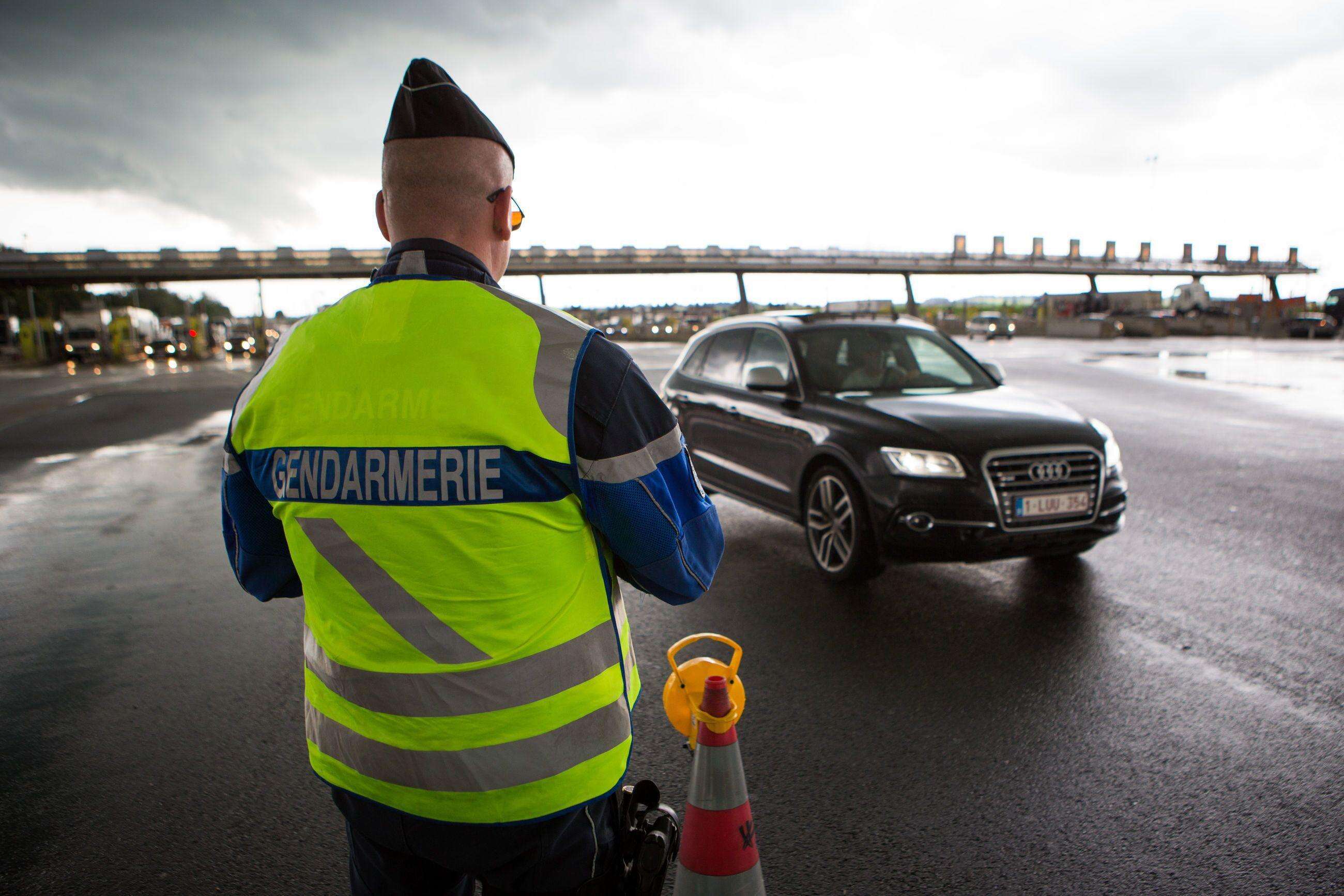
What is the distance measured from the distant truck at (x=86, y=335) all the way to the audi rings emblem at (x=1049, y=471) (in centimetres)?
6327

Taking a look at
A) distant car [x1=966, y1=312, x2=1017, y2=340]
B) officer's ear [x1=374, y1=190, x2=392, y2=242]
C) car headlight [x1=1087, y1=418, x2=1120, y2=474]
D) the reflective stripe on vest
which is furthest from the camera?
distant car [x1=966, y1=312, x2=1017, y2=340]

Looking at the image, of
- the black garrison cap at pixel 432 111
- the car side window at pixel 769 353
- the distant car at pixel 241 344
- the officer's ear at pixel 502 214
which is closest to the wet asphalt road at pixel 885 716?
the car side window at pixel 769 353

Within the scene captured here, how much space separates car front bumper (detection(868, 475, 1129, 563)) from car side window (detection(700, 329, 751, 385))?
214 cm

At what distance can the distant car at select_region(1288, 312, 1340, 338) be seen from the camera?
46500 millimetres

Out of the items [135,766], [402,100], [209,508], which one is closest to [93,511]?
[209,508]

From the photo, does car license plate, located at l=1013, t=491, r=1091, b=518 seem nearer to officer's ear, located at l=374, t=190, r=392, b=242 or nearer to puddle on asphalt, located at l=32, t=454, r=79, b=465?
officer's ear, located at l=374, t=190, r=392, b=242

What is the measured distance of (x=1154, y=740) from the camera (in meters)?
3.38

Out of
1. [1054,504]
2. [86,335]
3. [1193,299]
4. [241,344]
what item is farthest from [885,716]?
[1193,299]

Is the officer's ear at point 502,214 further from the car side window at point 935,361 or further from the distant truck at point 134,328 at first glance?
the distant truck at point 134,328

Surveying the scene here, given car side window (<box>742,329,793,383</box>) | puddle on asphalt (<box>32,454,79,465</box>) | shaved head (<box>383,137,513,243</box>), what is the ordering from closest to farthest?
shaved head (<box>383,137,513,243</box>)
car side window (<box>742,329,793,383</box>)
puddle on asphalt (<box>32,454,79,465</box>)

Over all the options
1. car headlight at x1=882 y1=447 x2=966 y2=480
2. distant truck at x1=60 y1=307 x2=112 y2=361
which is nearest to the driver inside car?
car headlight at x1=882 y1=447 x2=966 y2=480

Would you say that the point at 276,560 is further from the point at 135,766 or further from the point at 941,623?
the point at 941,623

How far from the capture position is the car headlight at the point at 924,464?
189 inches

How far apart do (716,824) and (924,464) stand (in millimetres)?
3390
